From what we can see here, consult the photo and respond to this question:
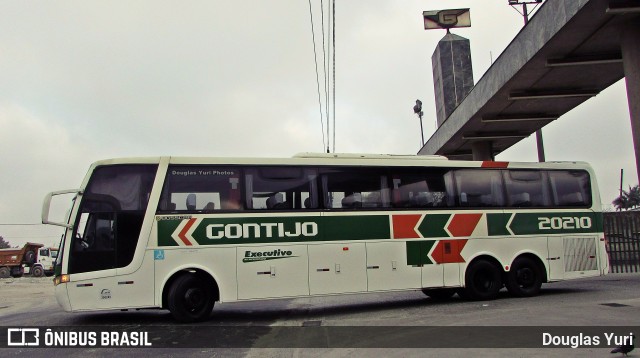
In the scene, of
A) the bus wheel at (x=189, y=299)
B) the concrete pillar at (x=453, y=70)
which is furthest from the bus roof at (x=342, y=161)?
the concrete pillar at (x=453, y=70)

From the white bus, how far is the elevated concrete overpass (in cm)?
343

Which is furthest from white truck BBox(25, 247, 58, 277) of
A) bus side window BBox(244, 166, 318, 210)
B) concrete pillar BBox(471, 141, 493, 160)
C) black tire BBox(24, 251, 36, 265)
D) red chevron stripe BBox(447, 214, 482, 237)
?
red chevron stripe BBox(447, 214, 482, 237)

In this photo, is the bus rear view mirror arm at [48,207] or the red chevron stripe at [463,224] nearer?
the bus rear view mirror arm at [48,207]

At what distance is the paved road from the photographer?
709 cm

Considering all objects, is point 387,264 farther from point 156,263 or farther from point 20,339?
point 20,339

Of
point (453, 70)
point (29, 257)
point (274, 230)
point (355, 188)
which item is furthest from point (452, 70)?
point (29, 257)

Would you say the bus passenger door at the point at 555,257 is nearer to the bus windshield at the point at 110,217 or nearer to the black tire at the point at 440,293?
the black tire at the point at 440,293

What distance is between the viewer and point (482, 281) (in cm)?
1209

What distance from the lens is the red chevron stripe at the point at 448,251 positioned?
1166 cm

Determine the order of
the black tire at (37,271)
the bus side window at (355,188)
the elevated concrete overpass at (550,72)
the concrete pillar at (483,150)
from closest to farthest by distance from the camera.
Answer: the bus side window at (355,188)
the elevated concrete overpass at (550,72)
the concrete pillar at (483,150)
the black tire at (37,271)

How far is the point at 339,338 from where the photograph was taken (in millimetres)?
7922

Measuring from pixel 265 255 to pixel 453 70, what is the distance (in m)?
26.4

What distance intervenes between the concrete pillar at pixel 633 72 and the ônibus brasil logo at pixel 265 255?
31.0 ft

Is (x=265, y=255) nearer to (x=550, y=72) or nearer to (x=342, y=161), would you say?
(x=342, y=161)
